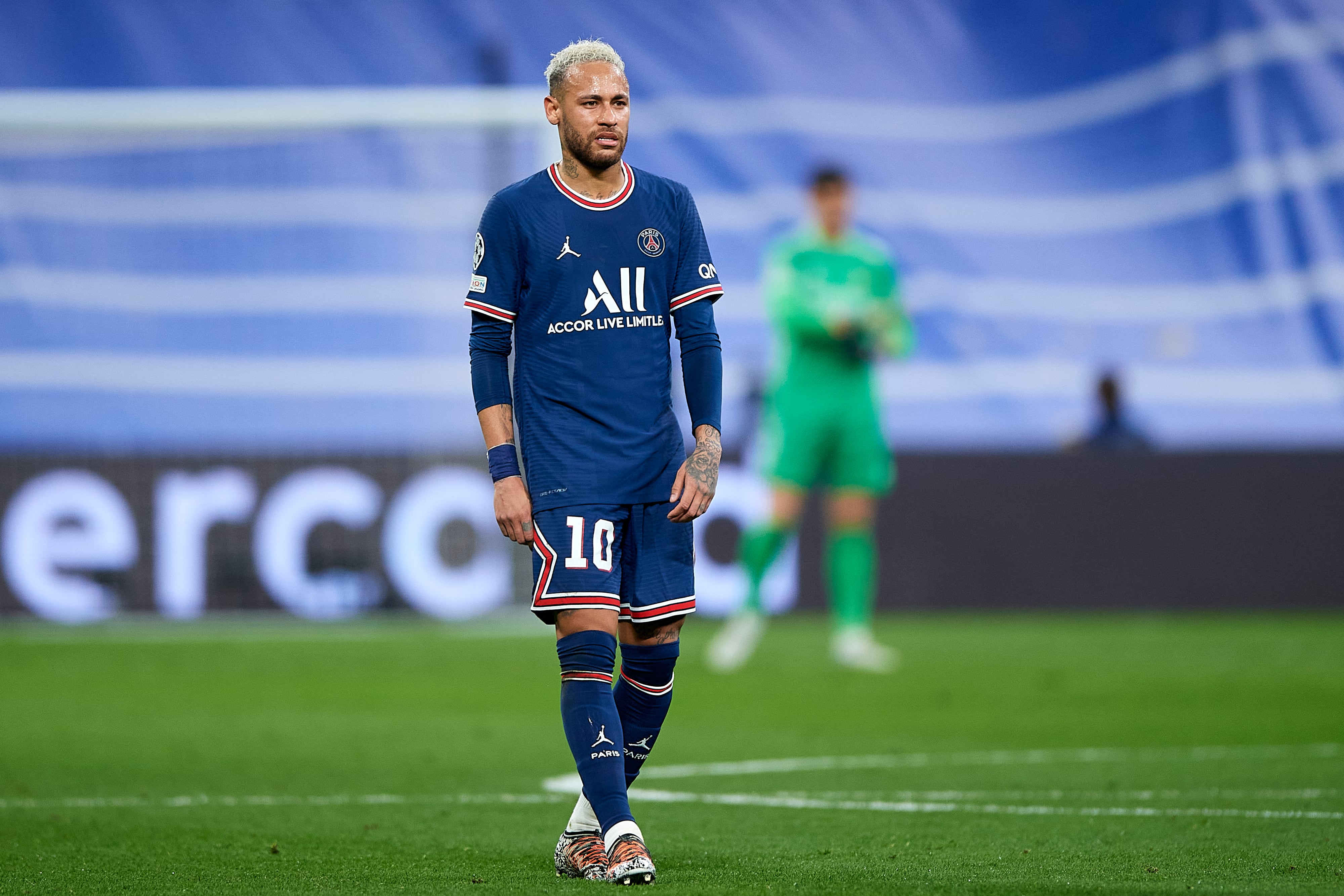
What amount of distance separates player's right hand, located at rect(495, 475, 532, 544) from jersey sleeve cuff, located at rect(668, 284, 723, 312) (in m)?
0.53

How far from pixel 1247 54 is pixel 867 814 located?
13.1 meters

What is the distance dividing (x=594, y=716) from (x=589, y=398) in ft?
2.21

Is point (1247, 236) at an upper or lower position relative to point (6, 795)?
upper

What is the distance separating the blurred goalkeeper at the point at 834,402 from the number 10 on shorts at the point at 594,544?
18.5 feet

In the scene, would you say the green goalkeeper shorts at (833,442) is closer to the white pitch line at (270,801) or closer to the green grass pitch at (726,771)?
the green grass pitch at (726,771)

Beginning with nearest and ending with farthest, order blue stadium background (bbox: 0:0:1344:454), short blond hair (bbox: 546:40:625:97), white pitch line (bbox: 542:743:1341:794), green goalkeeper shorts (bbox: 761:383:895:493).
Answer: short blond hair (bbox: 546:40:625:97) < white pitch line (bbox: 542:743:1341:794) < green goalkeeper shorts (bbox: 761:383:895:493) < blue stadium background (bbox: 0:0:1344:454)

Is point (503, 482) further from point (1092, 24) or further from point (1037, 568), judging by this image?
point (1092, 24)

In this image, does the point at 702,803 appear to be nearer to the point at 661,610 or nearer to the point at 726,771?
the point at 726,771

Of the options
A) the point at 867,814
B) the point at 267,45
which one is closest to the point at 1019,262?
the point at 267,45

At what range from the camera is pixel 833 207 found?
384 inches

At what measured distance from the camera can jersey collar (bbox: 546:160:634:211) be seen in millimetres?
4207

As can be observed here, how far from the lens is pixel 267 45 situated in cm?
1642

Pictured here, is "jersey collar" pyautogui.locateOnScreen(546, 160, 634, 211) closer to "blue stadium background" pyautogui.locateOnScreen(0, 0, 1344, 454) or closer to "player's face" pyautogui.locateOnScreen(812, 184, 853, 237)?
"player's face" pyautogui.locateOnScreen(812, 184, 853, 237)

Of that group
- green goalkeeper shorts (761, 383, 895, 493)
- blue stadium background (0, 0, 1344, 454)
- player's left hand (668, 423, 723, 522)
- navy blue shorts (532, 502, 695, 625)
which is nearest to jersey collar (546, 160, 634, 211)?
player's left hand (668, 423, 723, 522)
